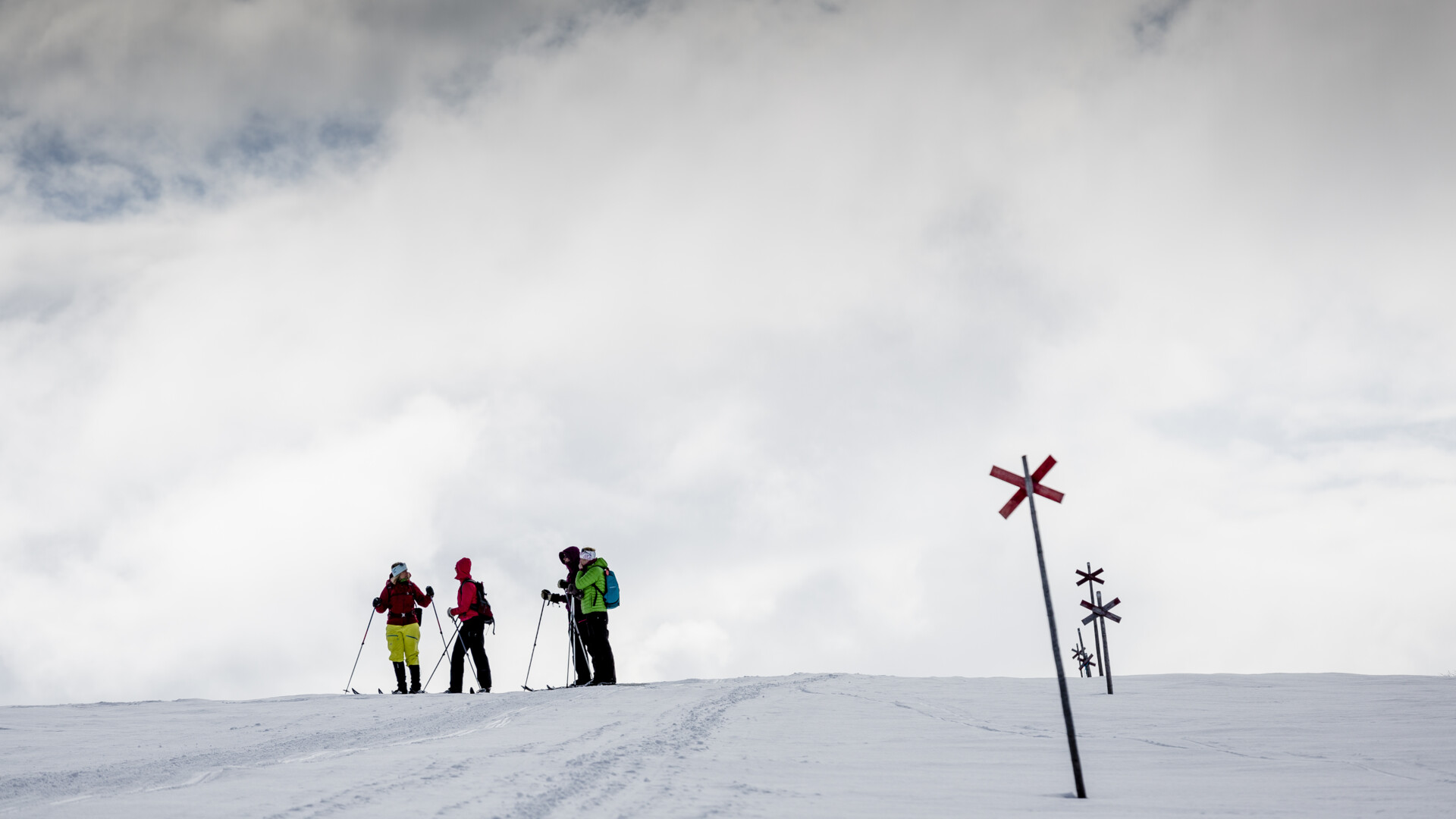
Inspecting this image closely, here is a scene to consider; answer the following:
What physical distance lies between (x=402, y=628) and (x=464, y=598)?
3.55 ft

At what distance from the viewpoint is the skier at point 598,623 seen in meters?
14.3

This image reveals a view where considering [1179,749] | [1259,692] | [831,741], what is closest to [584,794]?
[831,741]

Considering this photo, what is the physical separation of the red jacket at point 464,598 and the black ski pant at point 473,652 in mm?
97

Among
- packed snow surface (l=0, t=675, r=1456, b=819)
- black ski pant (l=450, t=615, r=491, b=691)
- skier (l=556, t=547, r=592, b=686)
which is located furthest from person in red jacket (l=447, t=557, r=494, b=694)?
packed snow surface (l=0, t=675, r=1456, b=819)

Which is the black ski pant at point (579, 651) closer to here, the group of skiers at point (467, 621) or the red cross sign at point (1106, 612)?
the group of skiers at point (467, 621)

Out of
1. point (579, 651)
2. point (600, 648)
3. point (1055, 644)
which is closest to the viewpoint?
point (1055, 644)

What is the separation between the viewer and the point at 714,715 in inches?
365

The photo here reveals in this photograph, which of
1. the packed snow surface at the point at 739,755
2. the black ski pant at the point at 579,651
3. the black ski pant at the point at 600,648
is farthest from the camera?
the black ski pant at the point at 579,651

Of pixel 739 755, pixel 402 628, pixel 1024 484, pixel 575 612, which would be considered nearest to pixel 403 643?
pixel 402 628

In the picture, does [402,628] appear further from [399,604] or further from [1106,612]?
[1106,612]

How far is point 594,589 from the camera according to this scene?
14.3 metres

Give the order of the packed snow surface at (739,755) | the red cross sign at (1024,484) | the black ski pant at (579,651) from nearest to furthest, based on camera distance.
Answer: the packed snow surface at (739,755) → the red cross sign at (1024,484) → the black ski pant at (579,651)

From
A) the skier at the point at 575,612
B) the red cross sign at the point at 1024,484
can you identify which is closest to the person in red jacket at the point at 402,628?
the skier at the point at 575,612

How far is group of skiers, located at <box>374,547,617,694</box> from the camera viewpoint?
563 inches
